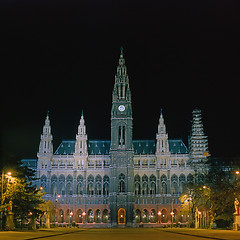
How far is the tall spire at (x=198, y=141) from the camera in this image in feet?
380

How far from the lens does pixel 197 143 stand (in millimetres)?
Answer: 118438

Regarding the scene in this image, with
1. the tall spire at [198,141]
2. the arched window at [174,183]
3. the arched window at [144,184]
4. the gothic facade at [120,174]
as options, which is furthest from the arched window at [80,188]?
the tall spire at [198,141]

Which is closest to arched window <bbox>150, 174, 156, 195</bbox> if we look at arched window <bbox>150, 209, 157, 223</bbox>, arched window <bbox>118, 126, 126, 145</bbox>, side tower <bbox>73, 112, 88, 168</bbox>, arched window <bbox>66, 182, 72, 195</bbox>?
arched window <bbox>150, 209, 157, 223</bbox>

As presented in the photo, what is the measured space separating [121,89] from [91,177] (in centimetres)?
2735

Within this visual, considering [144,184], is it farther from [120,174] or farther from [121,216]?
[121,216]

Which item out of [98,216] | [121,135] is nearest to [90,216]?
[98,216]

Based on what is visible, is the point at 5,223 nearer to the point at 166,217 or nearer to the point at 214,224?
the point at 214,224

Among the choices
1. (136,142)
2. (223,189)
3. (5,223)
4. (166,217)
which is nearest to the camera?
(5,223)

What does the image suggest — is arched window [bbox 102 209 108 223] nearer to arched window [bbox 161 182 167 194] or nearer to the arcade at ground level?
the arcade at ground level

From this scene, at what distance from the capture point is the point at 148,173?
11644 cm

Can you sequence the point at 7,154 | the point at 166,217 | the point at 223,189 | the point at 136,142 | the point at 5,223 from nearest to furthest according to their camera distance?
the point at 5,223 → the point at 7,154 → the point at 223,189 → the point at 166,217 → the point at 136,142

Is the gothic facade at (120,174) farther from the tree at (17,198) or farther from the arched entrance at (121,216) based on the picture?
the tree at (17,198)

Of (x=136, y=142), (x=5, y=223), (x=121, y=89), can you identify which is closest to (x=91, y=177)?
(x=136, y=142)

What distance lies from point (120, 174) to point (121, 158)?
4.48 metres
